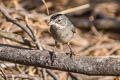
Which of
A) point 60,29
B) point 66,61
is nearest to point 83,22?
point 60,29

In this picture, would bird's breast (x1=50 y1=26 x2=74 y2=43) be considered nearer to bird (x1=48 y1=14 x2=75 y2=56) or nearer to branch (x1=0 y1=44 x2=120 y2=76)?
bird (x1=48 y1=14 x2=75 y2=56)

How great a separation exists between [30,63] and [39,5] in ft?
14.5

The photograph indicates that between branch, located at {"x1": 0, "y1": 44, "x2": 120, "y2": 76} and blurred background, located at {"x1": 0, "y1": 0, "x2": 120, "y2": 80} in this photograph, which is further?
blurred background, located at {"x1": 0, "y1": 0, "x2": 120, "y2": 80}

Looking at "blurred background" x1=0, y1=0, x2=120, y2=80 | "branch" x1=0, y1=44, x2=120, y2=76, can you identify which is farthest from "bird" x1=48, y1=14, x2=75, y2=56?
"blurred background" x1=0, y1=0, x2=120, y2=80

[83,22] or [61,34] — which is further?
[83,22]

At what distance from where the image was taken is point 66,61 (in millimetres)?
3348

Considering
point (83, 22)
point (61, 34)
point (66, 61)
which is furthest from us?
point (83, 22)

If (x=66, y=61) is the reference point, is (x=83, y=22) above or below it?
above

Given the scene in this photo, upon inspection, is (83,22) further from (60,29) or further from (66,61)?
(66,61)

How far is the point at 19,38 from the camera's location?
14.3 feet

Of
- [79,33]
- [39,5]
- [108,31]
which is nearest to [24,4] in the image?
[39,5]

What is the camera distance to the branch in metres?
3.12

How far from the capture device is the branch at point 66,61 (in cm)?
312

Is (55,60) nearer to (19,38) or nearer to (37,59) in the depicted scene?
(37,59)
